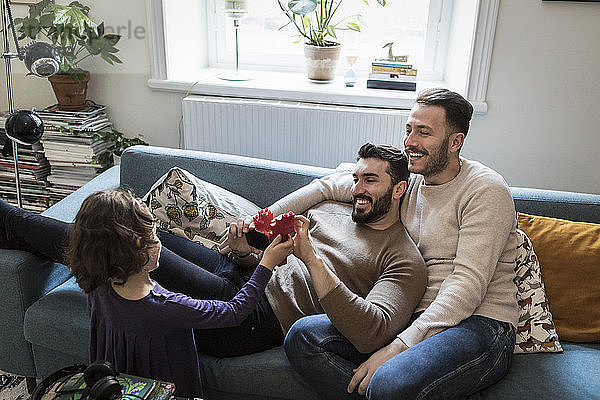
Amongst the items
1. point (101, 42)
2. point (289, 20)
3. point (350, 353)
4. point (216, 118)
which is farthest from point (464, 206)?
point (101, 42)

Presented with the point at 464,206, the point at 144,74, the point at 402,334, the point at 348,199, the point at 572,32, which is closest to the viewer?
the point at 402,334

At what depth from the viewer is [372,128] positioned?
9.30 ft

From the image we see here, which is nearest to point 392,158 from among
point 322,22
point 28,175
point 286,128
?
point 286,128

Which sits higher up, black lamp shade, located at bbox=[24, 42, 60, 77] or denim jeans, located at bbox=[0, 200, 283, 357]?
black lamp shade, located at bbox=[24, 42, 60, 77]

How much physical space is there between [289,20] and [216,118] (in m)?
0.70

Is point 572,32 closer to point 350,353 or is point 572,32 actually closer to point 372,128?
point 372,128

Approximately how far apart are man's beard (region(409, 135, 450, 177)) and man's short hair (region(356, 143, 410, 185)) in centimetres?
7

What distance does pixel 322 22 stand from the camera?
3.01 meters

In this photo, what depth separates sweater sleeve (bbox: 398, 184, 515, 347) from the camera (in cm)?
169

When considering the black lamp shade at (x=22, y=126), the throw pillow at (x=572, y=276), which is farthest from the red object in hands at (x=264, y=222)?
the black lamp shade at (x=22, y=126)

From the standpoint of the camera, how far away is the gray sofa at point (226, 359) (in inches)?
67.2

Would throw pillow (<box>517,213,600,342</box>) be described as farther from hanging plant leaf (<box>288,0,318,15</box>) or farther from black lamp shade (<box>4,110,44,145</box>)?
black lamp shade (<box>4,110,44,145</box>)

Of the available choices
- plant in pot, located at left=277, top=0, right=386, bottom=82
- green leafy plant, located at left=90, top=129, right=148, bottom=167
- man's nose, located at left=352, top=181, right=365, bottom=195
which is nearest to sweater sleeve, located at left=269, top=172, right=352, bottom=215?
man's nose, located at left=352, top=181, right=365, bottom=195

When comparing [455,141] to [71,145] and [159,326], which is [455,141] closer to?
[159,326]
